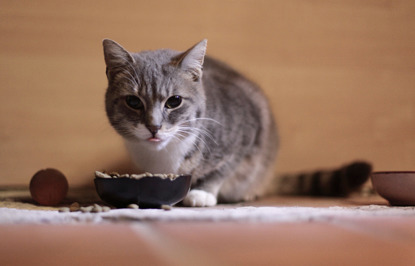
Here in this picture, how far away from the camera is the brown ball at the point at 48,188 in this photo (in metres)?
1.36

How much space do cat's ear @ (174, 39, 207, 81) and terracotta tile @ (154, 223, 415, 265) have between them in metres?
0.83

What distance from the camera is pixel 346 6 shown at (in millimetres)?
2209

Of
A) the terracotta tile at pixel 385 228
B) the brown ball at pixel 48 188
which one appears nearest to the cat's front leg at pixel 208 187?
the brown ball at pixel 48 188

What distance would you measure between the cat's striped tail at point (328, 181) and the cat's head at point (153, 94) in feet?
2.53

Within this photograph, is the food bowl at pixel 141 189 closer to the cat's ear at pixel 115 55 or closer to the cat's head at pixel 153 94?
the cat's head at pixel 153 94

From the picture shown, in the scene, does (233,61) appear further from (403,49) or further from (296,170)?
(403,49)

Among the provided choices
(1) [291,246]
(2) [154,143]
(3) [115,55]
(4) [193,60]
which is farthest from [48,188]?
(1) [291,246]

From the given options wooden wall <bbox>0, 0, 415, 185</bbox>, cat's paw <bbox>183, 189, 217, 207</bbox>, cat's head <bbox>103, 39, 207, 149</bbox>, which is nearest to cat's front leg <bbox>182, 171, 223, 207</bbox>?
cat's paw <bbox>183, 189, 217, 207</bbox>

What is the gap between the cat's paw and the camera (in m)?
1.41

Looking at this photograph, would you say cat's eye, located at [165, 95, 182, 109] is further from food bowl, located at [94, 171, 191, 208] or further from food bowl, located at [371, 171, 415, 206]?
food bowl, located at [371, 171, 415, 206]

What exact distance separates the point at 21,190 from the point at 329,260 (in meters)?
1.57

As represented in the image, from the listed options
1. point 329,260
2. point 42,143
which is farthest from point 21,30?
point 329,260

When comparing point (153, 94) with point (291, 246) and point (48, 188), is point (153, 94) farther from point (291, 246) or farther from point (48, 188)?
point (291, 246)

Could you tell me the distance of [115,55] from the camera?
1.36 m
